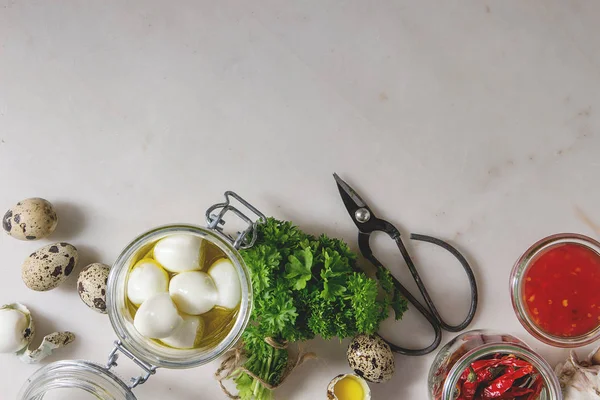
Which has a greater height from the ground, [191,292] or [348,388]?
[191,292]

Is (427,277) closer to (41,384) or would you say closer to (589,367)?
(589,367)

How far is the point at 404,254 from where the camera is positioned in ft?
3.49

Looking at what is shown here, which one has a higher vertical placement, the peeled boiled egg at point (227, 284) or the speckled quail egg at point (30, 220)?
the peeled boiled egg at point (227, 284)

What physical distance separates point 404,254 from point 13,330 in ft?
2.10

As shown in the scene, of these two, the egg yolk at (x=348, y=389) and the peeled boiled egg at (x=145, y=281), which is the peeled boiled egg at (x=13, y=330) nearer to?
the peeled boiled egg at (x=145, y=281)

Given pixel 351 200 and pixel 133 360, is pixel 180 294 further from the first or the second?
pixel 351 200

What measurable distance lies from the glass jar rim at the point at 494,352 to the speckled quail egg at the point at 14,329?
67 cm

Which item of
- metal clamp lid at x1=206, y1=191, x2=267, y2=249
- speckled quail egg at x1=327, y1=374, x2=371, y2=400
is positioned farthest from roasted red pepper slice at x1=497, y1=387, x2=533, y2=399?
metal clamp lid at x1=206, y1=191, x2=267, y2=249

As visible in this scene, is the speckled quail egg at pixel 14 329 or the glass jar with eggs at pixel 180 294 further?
the speckled quail egg at pixel 14 329

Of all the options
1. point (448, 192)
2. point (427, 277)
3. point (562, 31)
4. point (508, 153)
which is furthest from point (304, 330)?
point (562, 31)

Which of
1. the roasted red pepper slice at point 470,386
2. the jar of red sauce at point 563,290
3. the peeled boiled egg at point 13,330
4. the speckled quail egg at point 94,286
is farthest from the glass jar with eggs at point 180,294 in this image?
the jar of red sauce at point 563,290

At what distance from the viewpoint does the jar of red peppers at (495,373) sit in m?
0.93

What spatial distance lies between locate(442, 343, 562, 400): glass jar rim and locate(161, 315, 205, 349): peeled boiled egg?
1.19 ft

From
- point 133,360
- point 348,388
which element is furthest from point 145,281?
point 348,388
